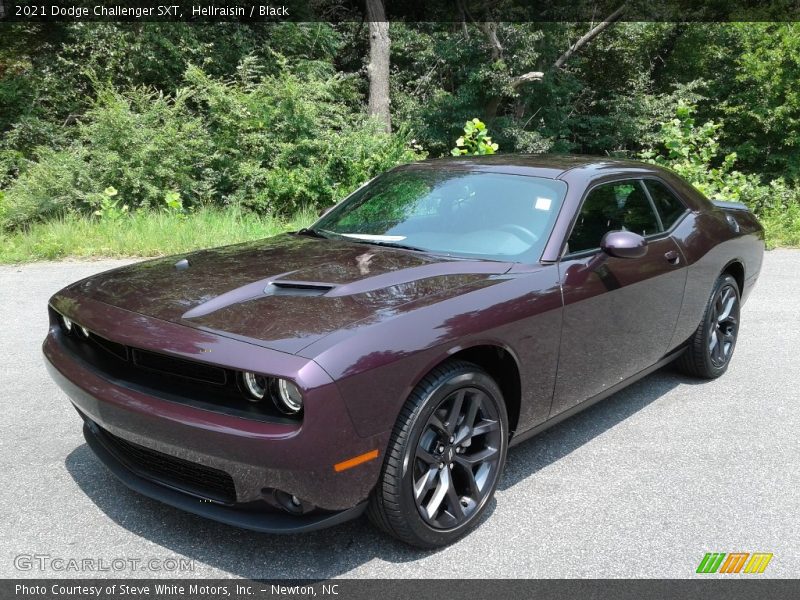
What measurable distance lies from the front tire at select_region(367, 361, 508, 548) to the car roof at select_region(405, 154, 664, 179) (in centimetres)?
146

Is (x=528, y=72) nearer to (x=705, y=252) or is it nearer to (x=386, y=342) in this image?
(x=705, y=252)

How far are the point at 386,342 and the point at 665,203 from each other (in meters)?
2.67

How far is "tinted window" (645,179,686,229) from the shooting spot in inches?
169

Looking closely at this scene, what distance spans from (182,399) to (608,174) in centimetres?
261

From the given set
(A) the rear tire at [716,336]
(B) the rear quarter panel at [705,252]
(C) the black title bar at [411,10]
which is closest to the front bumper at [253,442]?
(B) the rear quarter panel at [705,252]

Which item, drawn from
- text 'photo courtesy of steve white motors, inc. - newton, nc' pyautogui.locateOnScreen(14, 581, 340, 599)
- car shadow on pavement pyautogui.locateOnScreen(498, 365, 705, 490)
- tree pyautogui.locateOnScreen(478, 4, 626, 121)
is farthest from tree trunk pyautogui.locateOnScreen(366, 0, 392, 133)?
text 'photo courtesy of steve white motors, inc. - newton, nc' pyautogui.locateOnScreen(14, 581, 340, 599)

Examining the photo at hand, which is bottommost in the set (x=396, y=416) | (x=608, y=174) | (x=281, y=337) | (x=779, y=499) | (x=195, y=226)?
(x=195, y=226)

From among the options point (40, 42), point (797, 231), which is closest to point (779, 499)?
point (797, 231)

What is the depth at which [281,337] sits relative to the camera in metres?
2.41

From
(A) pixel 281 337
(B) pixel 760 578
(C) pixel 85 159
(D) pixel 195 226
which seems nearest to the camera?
(A) pixel 281 337

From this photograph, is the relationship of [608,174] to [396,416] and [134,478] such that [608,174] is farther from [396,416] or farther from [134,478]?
[134,478]

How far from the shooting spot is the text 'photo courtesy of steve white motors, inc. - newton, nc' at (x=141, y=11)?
57.5 feet

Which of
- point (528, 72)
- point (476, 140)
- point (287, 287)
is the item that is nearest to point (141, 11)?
point (528, 72)

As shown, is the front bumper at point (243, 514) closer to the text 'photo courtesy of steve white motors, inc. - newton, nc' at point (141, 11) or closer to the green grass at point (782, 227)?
the green grass at point (782, 227)
